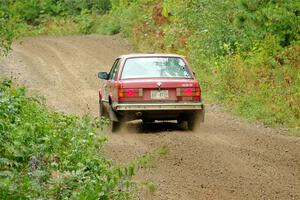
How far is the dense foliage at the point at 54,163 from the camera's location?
23.0ft

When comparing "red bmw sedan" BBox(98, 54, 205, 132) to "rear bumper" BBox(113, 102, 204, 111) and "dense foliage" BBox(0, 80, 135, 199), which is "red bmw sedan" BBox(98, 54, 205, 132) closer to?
"rear bumper" BBox(113, 102, 204, 111)

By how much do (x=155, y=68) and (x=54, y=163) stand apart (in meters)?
7.28

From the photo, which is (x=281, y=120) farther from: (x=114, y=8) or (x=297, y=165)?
(x=114, y=8)

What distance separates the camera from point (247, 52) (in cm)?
2406

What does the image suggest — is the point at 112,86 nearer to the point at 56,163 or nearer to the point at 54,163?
the point at 56,163

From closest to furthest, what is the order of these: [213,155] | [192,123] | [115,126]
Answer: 1. [213,155]
2. [192,123]
3. [115,126]

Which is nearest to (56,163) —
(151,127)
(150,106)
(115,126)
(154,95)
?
(150,106)

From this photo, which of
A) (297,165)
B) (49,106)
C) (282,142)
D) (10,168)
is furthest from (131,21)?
(10,168)

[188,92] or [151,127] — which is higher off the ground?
[188,92]

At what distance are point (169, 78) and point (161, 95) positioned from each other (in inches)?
18.5

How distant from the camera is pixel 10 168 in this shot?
27.7 feet

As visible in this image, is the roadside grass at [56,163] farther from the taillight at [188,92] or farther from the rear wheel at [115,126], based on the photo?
the taillight at [188,92]

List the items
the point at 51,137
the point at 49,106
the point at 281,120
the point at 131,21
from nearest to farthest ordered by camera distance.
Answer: the point at 51,137 → the point at 281,120 → the point at 49,106 → the point at 131,21

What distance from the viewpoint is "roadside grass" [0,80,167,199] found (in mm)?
7000
